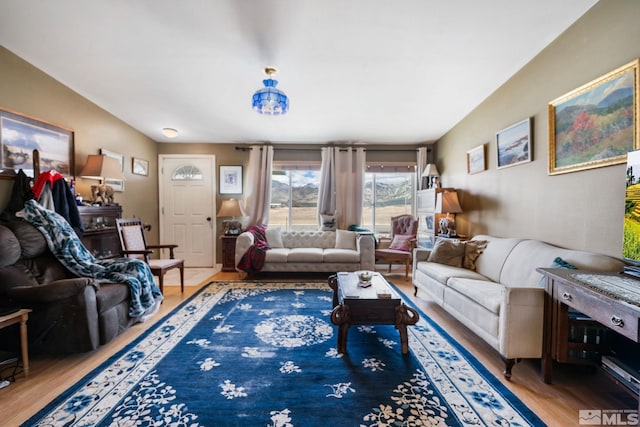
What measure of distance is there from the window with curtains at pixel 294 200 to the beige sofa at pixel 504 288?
2.46 m

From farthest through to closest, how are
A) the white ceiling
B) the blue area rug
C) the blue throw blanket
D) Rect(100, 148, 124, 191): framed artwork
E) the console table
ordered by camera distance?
Rect(100, 148, 124, 191): framed artwork < the blue throw blanket < the white ceiling < the blue area rug < the console table

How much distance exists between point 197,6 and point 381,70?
1731mm

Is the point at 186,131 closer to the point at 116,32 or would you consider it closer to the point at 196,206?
the point at 196,206

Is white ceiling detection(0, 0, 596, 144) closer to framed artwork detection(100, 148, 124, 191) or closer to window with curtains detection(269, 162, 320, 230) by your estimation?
framed artwork detection(100, 148, 124, 191)

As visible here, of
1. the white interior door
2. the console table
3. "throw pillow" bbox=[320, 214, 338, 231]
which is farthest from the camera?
the white interior door

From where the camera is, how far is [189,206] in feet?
16.5

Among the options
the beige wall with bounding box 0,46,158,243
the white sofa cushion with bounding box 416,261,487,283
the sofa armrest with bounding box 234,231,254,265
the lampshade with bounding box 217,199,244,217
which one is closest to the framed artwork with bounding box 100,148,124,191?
the beige wall with bounding box 0,46,158,243

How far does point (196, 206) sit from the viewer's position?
16.5 feet

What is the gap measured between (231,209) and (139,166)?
1714mm

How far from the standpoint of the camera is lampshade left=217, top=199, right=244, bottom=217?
4.52 metres

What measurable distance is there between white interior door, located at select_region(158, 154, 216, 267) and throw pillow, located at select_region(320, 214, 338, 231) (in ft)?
7.13

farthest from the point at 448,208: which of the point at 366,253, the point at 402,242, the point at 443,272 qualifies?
the point at 366,253

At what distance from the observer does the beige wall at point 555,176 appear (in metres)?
1.78

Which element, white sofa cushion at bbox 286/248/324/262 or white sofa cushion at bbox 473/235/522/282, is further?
white sofa cushion at bbox 286/248/324/262
